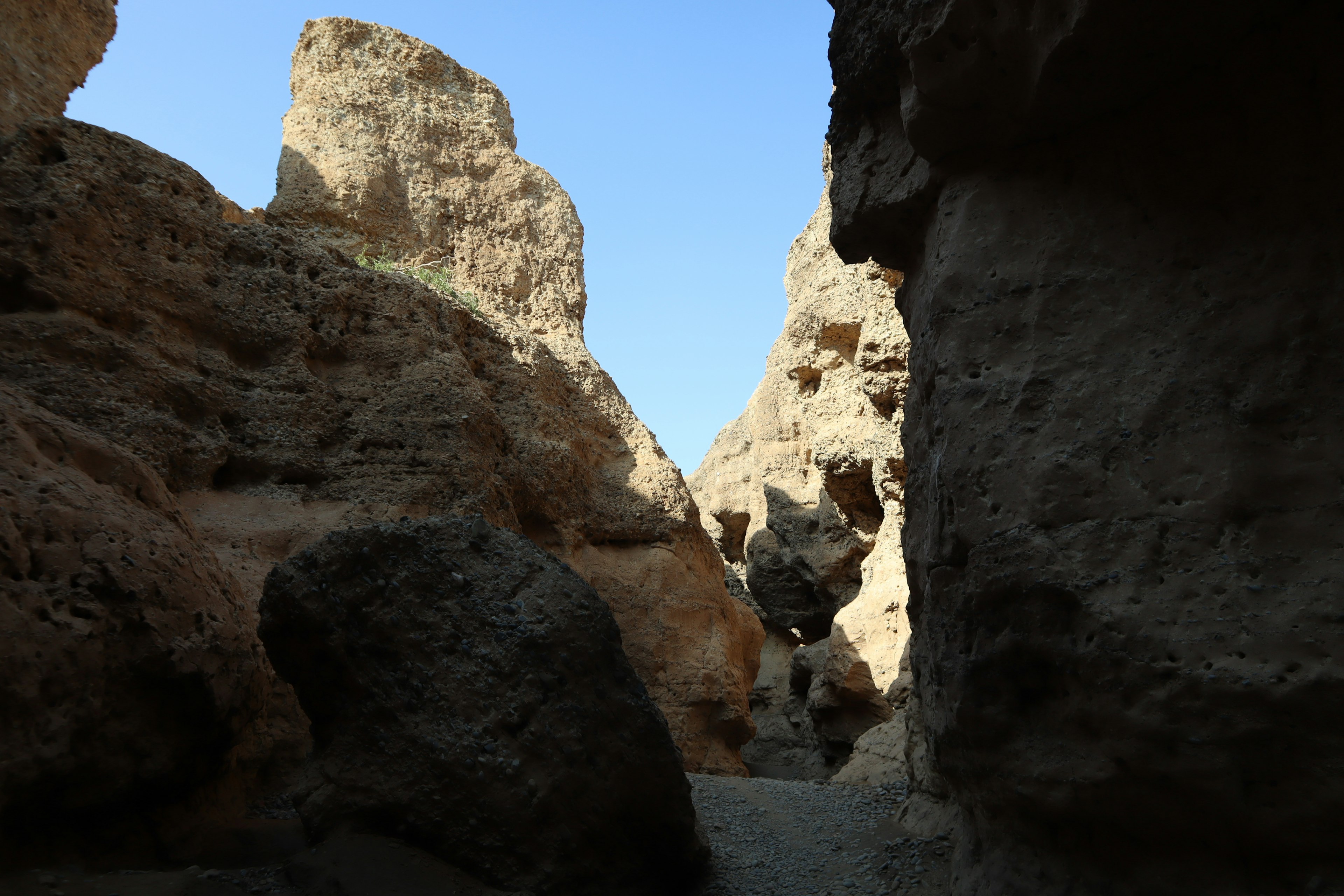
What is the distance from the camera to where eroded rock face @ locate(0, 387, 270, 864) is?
300cm

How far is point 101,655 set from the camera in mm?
3264

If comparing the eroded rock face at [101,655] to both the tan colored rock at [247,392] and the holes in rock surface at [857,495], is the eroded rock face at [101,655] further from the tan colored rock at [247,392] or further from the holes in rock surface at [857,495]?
the holes in rock surface at [857,495]

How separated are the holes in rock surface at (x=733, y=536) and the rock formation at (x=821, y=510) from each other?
0.03 m

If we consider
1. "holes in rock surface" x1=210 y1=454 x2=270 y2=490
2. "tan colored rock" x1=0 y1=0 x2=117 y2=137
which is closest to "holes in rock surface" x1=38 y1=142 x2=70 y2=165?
"tan colored rock" x1=0 y1=0 x2=117 y2=137

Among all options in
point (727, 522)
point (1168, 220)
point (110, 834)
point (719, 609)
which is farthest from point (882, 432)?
point (110, 834)

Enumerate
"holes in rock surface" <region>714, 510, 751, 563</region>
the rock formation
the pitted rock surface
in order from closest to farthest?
the pitted rock surface, the rock formation, "holes in rock surface" <region>714, 510, 751, 563</region>

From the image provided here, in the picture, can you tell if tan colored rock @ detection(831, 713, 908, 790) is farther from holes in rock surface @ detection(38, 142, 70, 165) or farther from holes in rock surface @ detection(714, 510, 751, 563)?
holes in rock surface @ detection(714, 510, 751, 563)

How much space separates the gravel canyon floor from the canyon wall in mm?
459

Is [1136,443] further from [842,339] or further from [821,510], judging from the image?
[821,510]

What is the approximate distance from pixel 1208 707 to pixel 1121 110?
2.29 meters

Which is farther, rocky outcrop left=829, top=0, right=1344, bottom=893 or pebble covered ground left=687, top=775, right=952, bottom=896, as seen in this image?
pebble covered ground left=687, top=775, right=952, bottom=896

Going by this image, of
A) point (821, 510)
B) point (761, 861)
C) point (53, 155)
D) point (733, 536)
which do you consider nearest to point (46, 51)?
point (53, 155)

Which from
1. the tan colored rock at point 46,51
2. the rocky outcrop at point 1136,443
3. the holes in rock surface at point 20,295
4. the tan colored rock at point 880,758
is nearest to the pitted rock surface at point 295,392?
the holes in rock surface at point 20,295

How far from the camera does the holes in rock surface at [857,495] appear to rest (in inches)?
479
